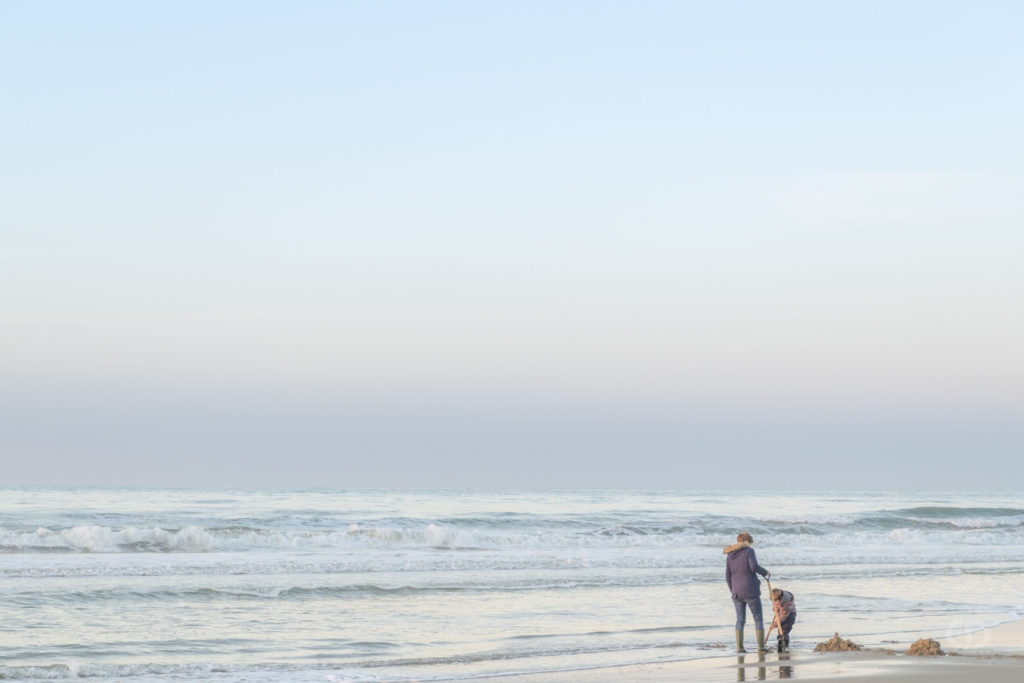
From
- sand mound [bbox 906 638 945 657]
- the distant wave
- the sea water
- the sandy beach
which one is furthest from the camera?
the distant wave

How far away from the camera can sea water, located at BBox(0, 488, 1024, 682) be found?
13.2 m

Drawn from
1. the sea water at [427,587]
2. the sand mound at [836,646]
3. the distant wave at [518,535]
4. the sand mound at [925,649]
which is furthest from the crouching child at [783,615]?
the distant wave at [518,535]

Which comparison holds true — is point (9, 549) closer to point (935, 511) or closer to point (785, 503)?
point (935, 511)

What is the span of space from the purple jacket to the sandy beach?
0.76m

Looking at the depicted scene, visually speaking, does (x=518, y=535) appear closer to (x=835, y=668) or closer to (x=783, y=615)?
(x=783, y=615)

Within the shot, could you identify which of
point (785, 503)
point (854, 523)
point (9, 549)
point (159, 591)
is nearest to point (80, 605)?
point (159, 591)

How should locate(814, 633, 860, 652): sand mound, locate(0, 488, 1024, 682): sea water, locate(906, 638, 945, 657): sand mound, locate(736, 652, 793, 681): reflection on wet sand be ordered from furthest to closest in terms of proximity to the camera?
locate(0, 488, 1024, 682): sea water, locate(814, 633, 860, 652): sand mound, locate(906, 638, 945, 657): sand mound, locate(736, 652, 793, 681): reflection on wet sand

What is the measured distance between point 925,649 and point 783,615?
1.62m

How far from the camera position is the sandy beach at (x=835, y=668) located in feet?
36.0

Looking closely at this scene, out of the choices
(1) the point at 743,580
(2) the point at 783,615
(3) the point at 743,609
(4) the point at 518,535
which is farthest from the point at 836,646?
(4) the point at 518,535

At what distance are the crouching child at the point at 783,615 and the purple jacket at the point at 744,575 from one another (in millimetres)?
286

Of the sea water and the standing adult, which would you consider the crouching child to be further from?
the sea water

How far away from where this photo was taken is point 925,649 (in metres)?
12.7

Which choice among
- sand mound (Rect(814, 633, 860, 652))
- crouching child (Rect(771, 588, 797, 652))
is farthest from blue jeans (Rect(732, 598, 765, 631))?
sand mound (Rect(814, 633, 860, 652))
